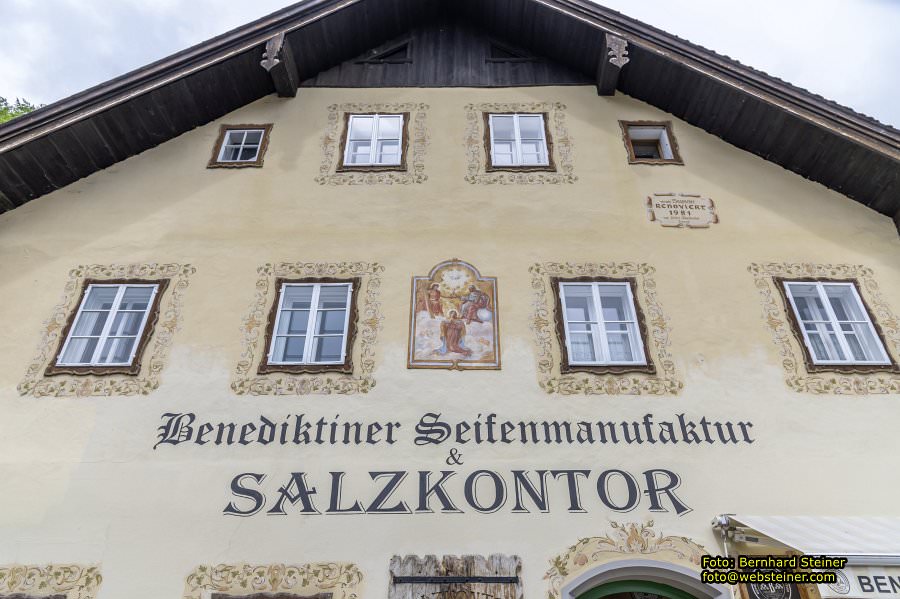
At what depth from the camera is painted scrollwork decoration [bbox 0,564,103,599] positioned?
6316mm

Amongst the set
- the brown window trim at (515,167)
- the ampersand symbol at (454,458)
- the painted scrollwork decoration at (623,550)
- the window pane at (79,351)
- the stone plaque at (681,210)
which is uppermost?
the brown window trim at (515,167)

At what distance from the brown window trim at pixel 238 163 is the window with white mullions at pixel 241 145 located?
37 mm

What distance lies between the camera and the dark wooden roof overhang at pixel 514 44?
9164 millimetres

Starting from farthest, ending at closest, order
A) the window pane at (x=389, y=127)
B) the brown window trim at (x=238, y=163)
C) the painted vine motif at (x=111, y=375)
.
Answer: the window pane at (x=389, y=127) < the brown window trim at (x=238, y=163) < the painted vine motif at (x=111, y=375)

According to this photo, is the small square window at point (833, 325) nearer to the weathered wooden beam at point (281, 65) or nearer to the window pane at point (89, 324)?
the weathered wooden beam at point (281, 65)

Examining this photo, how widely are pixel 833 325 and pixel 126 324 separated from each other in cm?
814

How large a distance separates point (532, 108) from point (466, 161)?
5.37 ft

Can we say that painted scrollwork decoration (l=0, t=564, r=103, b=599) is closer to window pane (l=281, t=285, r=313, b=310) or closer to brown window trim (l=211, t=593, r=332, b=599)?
brown window trim (l=211, t=593, r=332, b=599)

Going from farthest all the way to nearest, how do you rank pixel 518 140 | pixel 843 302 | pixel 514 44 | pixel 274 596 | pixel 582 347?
pixel 514 44
pixel 518 140
pixel 843 302
pixel 582 347
pixel 274 596

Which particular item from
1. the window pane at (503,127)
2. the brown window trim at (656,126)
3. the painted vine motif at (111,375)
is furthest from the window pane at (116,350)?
the brown window trim at (656,126)

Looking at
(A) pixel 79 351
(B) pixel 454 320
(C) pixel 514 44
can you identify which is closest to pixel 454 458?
(B) pixel 454 320

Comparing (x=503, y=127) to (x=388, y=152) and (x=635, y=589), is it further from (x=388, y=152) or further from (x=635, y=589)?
(x=635, y=589)

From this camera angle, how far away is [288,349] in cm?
796

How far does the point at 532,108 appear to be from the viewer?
10.7 metres
